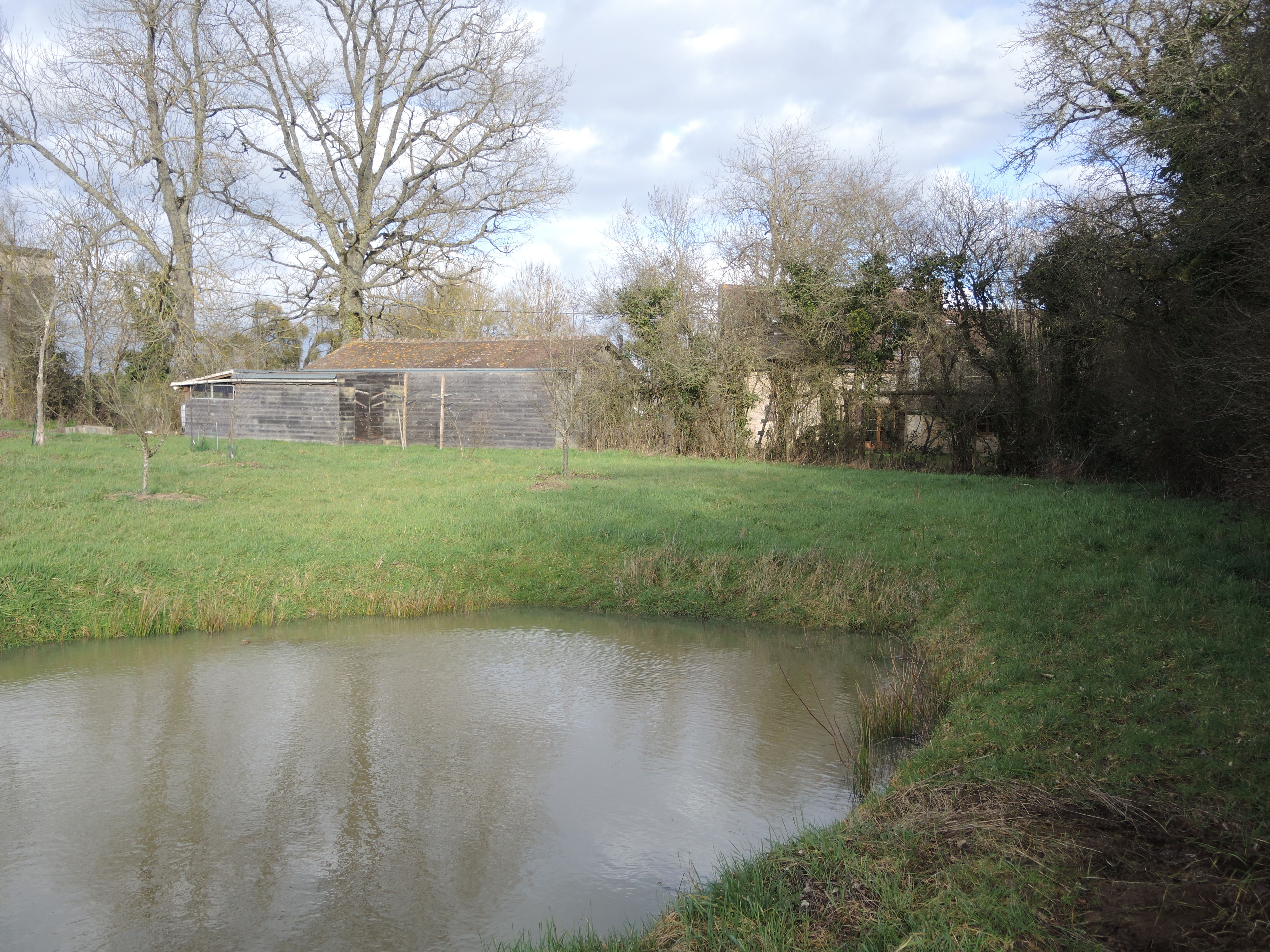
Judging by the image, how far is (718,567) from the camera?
9.84 m

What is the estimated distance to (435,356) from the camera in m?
26.8

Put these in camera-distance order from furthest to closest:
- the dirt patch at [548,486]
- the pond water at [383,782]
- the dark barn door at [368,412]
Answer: the dark barn door at [368,412], the dirt patch at [548,486], the pond water at [383,782]

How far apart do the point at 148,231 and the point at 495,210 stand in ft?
35.8

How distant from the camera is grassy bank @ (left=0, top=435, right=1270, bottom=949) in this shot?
10.9 ft

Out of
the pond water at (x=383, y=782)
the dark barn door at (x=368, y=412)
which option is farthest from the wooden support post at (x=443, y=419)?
the pond water at (x=383, y=782)

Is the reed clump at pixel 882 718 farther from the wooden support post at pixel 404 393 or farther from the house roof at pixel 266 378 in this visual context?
the house roof at pixel 266 378

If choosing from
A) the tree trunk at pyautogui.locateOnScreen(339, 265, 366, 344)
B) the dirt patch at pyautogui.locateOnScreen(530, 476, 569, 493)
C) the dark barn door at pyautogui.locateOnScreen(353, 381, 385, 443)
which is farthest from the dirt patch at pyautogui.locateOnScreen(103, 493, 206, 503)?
the tree trunk at pyautogui.locateOnScreen(339, 265, 366, 344)

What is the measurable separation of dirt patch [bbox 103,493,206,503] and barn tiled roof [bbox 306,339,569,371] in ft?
41.1

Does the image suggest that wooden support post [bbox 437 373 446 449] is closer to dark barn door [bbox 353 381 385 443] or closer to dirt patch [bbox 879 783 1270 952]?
dark barn door [bbox 353 381 385 443]

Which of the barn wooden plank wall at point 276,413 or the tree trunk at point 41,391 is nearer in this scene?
the tree trunk at point 41,391

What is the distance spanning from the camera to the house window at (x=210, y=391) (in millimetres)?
27031

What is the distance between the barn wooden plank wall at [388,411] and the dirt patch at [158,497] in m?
Answer: 12.4

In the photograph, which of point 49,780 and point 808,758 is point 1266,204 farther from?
point 49,780

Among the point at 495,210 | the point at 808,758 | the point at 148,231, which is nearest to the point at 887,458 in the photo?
the point at 808,758
